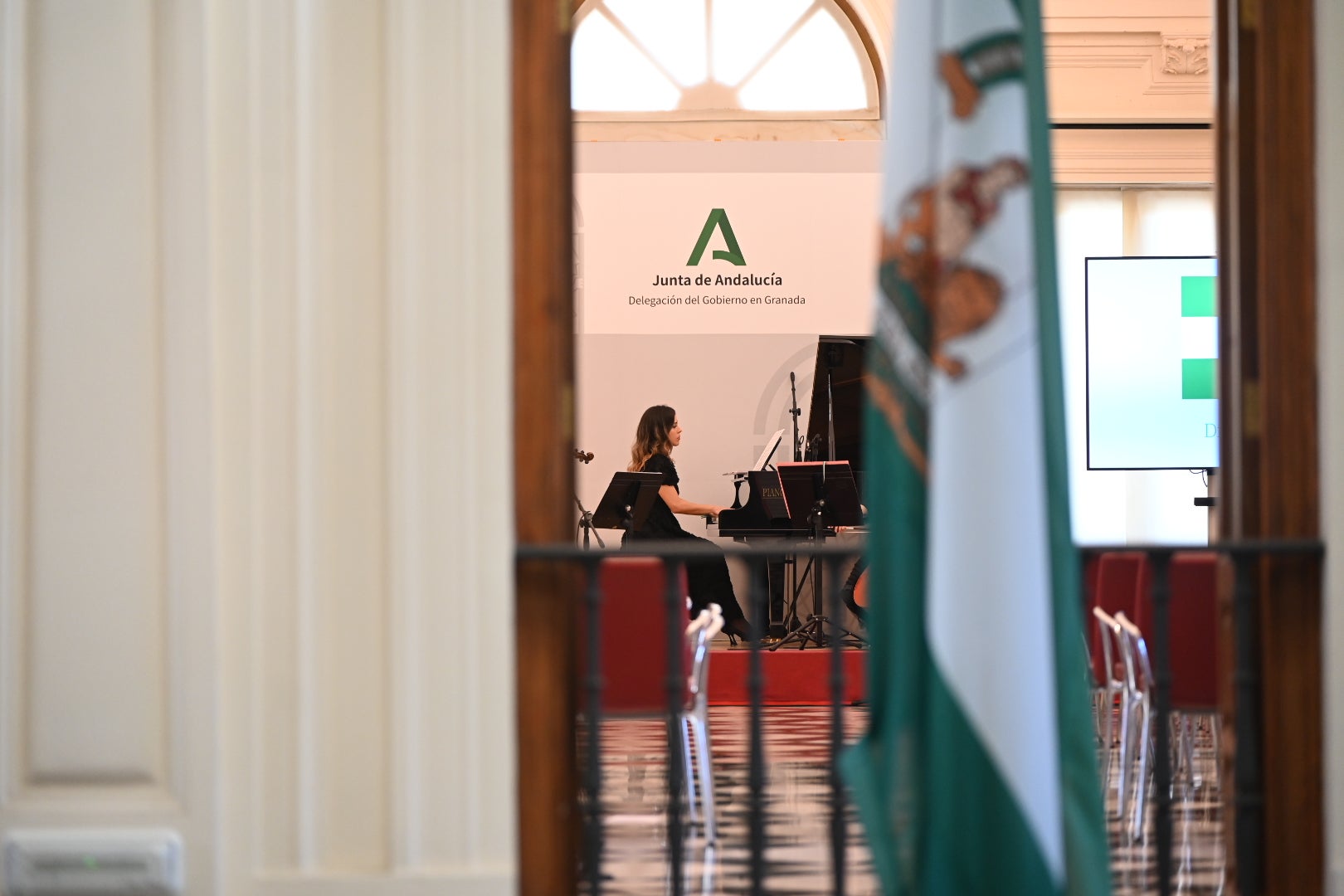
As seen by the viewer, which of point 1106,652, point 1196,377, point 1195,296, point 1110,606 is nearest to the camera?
point 1106,652

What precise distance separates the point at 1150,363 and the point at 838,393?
77.8 inches

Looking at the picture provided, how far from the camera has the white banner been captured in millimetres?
8445

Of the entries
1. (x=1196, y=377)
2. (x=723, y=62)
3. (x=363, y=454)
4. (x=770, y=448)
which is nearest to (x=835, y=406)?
(x=770, y=448)

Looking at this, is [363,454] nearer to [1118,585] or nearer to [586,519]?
[1118,585]

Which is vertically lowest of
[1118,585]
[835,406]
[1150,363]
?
[1118,585]

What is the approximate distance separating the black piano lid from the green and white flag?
6.02 m

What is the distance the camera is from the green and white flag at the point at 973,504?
2268 millimetres

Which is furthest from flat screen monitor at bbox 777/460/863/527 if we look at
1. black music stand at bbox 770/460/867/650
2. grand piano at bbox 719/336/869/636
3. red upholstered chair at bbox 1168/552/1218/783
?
red upholstered chair at bbox 1168/552/1218/783

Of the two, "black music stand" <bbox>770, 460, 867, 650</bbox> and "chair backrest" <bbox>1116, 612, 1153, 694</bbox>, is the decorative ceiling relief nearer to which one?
"black music stand" <bbox>770, 460, 867, 650</bbox>

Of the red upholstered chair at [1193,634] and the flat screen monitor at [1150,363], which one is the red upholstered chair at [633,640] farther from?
the flat screen monitor at [1150,363]

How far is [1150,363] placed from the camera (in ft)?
24.0

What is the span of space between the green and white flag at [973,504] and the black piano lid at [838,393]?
6023 millimetres

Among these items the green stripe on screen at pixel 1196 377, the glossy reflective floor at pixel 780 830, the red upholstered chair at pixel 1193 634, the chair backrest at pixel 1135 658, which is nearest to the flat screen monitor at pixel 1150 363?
the green stripe on screen at pixel 1196 377

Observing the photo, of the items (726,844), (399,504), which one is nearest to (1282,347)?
(399,504)
